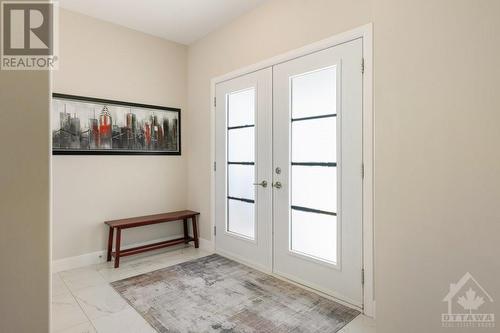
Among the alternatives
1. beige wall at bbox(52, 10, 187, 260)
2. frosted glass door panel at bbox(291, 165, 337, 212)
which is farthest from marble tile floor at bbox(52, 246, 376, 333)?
frosted glass door panel at bbox(291, 165, 337, 212)

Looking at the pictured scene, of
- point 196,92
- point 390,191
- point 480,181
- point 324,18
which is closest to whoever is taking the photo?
point 480,181

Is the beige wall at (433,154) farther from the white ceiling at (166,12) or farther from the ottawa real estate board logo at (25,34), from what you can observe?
the white ceiling at (166,12)

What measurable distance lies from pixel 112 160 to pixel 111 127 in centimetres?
40

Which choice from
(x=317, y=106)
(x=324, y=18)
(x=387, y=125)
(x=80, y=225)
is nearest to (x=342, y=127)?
(x=317, y=106)

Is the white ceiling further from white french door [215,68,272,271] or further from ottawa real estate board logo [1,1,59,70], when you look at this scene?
ottawa real estate board logo [1,1,59,70]

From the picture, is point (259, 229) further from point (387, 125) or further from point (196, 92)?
point (196, 92)

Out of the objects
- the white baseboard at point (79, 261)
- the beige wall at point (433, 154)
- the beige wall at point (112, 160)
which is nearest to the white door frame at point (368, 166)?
the beige wall at point (433, 154)

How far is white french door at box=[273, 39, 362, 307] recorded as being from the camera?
89.4 inches

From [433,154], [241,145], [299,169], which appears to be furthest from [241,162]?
[433,154]

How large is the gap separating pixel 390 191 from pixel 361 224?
2.38 feet

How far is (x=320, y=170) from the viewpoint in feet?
8.30

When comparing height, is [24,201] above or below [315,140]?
below

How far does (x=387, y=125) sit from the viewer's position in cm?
159

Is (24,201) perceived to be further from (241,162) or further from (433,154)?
(241,162)
